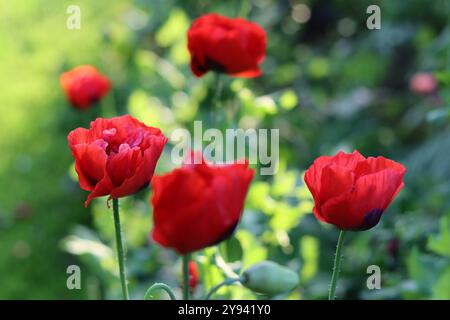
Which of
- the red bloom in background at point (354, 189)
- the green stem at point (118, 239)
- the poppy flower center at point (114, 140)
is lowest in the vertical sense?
the green stem at point (118, 239)

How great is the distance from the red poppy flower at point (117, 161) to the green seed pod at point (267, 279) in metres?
0.16

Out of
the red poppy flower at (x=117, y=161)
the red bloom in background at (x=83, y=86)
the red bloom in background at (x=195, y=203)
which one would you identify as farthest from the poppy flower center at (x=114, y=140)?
the red bloom in background at (x=83, y=86)

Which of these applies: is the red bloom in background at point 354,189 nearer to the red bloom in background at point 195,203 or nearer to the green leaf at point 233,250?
the red bloom in background at point 195,203

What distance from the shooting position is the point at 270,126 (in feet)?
7.13

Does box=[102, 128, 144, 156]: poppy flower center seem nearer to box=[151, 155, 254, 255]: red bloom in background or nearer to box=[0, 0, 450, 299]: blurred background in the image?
box=[151, 155, 254, 255]: red bloom in background

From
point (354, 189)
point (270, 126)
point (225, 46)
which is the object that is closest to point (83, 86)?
point (270, 126)

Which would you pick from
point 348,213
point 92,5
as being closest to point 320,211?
point 348,213

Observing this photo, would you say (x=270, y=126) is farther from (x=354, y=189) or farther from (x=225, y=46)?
(x=354, y=189)

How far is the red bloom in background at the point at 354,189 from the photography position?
31.4 inches

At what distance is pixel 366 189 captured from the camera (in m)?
0.80

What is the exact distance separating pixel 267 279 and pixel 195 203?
0.68 ft

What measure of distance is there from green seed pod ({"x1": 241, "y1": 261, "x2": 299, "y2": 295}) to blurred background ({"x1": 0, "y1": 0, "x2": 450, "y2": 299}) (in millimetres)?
219

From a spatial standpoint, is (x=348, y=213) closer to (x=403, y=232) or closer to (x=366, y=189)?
(x=366, y=189)
